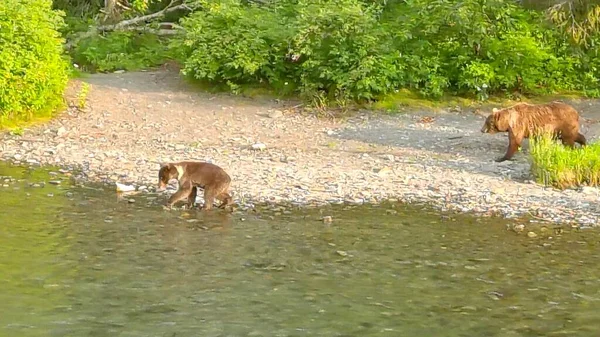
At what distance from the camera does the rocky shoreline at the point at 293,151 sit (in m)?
12.2

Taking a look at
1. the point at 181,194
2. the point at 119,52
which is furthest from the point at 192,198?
the point at 119,52

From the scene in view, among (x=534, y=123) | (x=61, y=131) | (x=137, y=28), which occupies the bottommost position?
(x=61, y=131)

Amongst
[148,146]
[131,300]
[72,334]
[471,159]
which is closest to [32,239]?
[131,300]

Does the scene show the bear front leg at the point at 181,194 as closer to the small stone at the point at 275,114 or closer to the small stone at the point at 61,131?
the small stone at the point at 61,131

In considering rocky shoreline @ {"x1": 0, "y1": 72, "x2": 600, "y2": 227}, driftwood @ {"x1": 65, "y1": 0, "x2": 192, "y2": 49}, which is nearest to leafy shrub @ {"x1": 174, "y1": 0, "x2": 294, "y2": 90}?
rocky shoreline @ {"x1": 0, "y1": 72, "x2": 600, "y2": 227}

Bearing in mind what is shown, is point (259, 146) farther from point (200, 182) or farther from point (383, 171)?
point (200, 182)

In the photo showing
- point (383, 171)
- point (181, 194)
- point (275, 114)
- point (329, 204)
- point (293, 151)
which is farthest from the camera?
point (275, 114)

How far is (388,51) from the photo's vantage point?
1941 cm

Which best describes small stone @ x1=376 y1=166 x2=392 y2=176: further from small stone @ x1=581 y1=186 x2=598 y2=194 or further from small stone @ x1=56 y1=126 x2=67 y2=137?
small stone @ x1=56 y1=126 x2=67 y2=137

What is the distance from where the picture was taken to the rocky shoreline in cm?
1216

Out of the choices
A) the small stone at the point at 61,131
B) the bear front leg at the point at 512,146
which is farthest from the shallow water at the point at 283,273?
the small stone at the point at 61,131

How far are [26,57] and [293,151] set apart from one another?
5211 millimetres

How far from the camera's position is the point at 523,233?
10.4 m

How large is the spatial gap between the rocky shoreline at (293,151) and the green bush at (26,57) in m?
0.54
